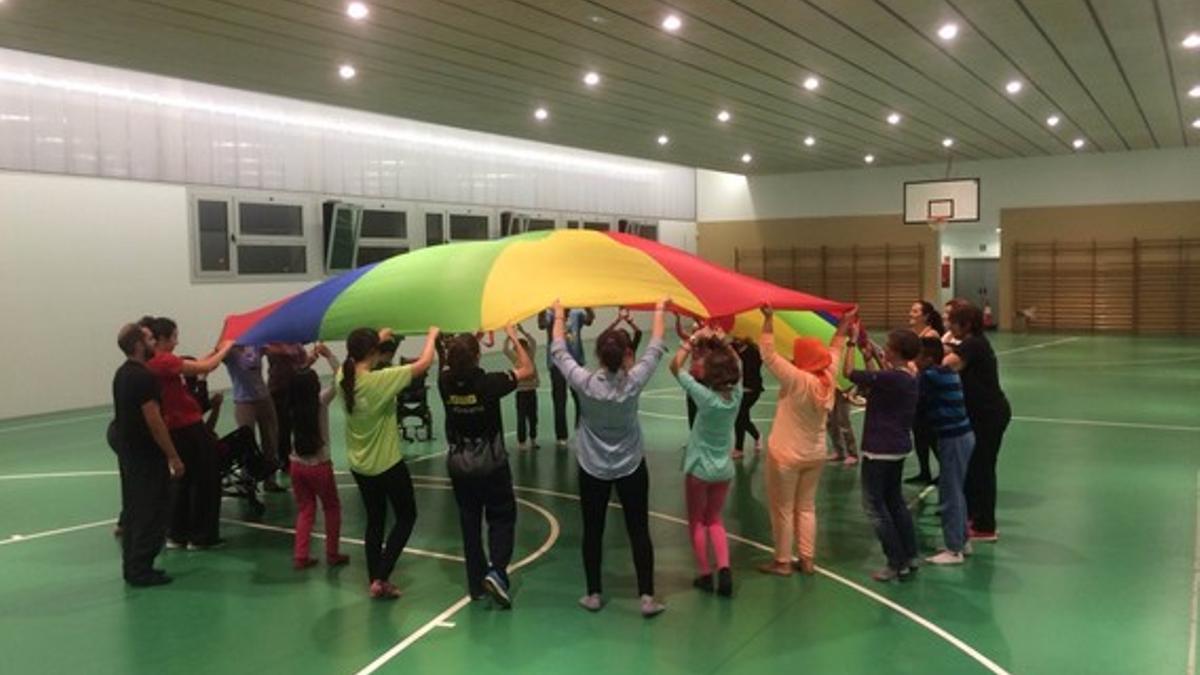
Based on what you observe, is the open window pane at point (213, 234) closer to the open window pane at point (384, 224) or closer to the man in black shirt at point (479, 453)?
the open window pane at point (384, 224)

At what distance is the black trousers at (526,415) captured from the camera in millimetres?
9383

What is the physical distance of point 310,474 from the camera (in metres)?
5.54

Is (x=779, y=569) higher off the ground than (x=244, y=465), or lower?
lower

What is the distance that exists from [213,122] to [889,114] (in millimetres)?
11167

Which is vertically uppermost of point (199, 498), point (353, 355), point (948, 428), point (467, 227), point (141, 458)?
point (467, 227)

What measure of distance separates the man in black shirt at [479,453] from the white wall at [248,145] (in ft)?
33.3

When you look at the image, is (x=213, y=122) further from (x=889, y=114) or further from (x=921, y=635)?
(x=921, y=635)

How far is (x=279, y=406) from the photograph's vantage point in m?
7.70

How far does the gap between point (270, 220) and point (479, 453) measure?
12.1 m

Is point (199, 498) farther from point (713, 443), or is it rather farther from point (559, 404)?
point (559, 404)

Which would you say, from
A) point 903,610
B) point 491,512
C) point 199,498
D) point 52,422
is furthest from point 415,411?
point 903,610

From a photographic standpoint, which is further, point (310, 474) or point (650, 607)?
point (310, 474)

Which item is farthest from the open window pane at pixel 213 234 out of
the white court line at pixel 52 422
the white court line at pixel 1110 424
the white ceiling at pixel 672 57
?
the white court line at pixel 1110 424

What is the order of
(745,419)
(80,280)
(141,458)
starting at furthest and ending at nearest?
(80,280)
(745,419)
(141,458)
